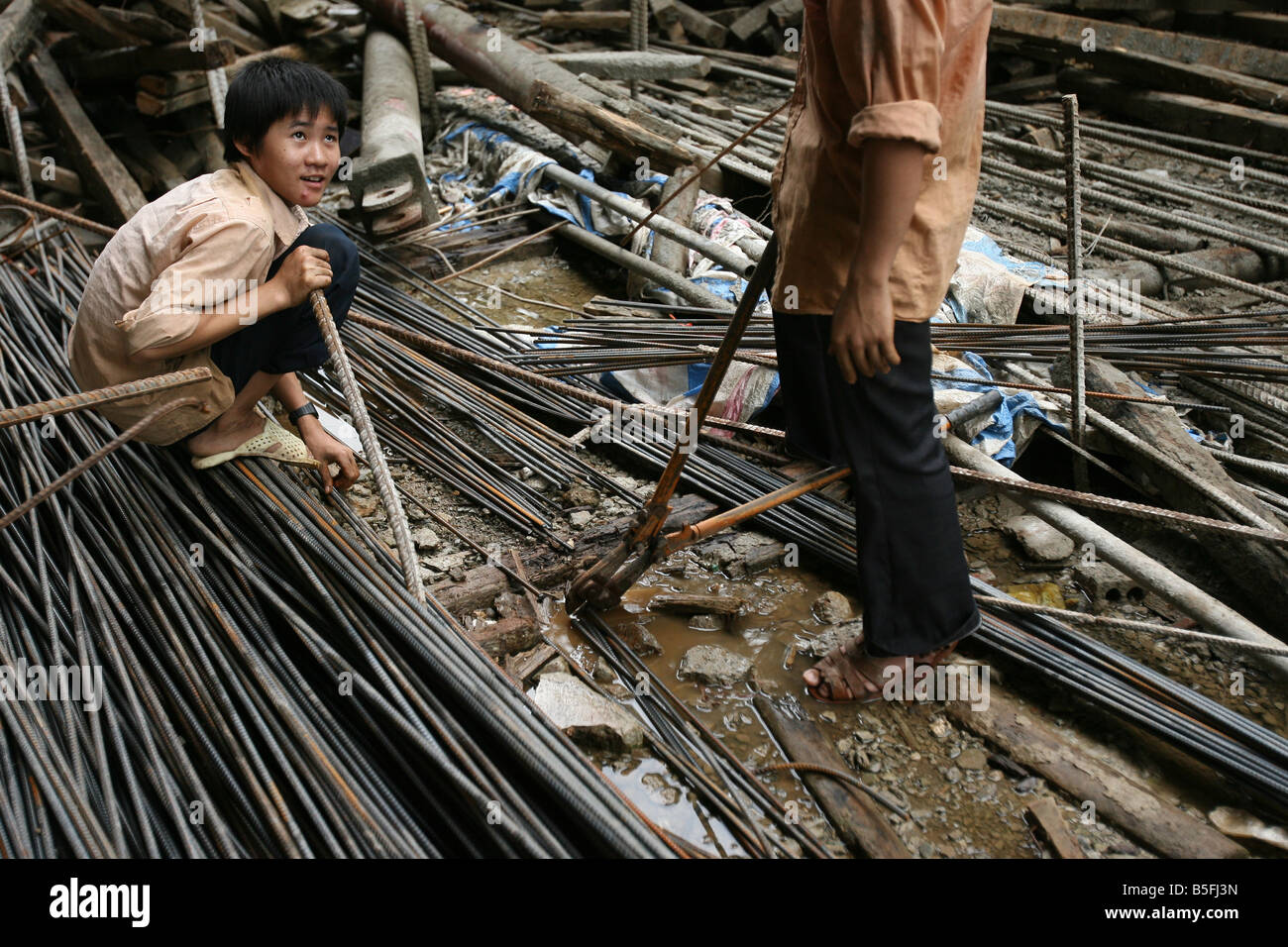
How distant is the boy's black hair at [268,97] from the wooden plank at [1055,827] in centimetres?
244

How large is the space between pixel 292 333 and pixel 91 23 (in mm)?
3546

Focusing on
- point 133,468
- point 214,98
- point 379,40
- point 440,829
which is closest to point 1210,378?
point 440,829

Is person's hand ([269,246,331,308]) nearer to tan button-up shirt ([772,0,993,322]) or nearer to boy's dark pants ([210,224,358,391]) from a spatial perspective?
boy's dark pants ([210,224,358,391])

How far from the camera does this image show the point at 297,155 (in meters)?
2.38

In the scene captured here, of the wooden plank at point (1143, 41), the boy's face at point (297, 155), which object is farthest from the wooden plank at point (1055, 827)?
the wooden plank at point (1143, 41)

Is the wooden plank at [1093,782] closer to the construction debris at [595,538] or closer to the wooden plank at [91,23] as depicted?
the construction debris at [595,538]

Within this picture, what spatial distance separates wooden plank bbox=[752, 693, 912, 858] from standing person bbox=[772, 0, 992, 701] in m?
0.14

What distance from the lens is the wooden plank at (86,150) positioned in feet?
15.8

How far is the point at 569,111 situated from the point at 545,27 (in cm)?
346

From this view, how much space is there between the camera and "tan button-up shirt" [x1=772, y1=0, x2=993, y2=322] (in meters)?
1.58

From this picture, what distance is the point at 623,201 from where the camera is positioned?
16.2 feet

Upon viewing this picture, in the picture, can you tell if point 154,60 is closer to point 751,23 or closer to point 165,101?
point 165,101

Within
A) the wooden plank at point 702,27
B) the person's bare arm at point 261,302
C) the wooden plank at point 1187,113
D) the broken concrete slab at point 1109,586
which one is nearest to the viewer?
the person's bare arm at point 261,302

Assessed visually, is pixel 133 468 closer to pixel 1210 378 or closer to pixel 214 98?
pixel 214 98
